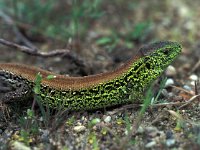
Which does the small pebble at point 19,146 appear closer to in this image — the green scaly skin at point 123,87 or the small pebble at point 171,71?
the green scaly skin at point 123,87

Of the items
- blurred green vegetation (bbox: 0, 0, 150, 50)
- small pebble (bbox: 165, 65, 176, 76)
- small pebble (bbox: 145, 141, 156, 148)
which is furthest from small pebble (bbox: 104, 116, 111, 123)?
blurred green vegetation (bbox: 0, 0, 150, 50)

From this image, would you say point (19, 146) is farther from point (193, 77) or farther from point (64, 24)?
point (64, 24)

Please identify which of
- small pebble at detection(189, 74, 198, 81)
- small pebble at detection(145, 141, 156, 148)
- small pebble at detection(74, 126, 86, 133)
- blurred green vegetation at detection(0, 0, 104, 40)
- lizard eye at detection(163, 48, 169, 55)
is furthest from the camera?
blurred green vegetation at detection(0, 0, 104, 40)

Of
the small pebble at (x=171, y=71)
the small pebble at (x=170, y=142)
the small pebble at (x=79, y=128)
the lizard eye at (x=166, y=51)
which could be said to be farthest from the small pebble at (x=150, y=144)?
the small pebble at (x=171, y=71)

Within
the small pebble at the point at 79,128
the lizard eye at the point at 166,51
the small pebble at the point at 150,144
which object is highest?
the lizard eye at the point at 166,51

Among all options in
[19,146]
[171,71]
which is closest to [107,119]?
[19,146]

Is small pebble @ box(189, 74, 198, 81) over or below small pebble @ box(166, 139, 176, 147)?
Answer: over

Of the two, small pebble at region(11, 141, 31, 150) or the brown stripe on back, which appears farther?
the brown stripe on back

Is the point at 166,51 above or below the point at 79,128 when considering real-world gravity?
above

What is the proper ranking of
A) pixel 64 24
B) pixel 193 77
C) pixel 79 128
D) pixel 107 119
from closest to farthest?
pixel 79 128 → pixel 107 119 → pixel 193 77 → pixel 64 24

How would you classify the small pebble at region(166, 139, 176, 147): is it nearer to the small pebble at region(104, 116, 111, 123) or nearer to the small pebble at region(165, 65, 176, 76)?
the small pebble at region(104, 116, 111, 123)
